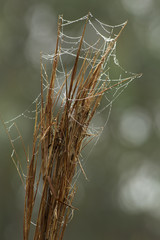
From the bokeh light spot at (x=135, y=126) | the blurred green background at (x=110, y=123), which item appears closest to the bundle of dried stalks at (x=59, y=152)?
the blurred green background at (x=110, y=123)

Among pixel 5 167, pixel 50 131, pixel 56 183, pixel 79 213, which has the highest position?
pixel 50 131

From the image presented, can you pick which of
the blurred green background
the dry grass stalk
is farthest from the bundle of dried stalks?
the blurred green background

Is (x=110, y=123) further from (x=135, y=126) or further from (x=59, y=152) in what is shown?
(x=59, y=152)

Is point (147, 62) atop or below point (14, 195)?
atop

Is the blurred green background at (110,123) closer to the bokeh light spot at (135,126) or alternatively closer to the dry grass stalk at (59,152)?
the bokeh light spot at (135,126)

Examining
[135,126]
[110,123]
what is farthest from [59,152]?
[135,126]

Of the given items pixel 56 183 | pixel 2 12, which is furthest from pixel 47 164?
pixel 2 12

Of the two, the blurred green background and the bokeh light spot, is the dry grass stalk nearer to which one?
the blurred green background

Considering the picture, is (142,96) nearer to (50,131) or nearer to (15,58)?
(15,58)
